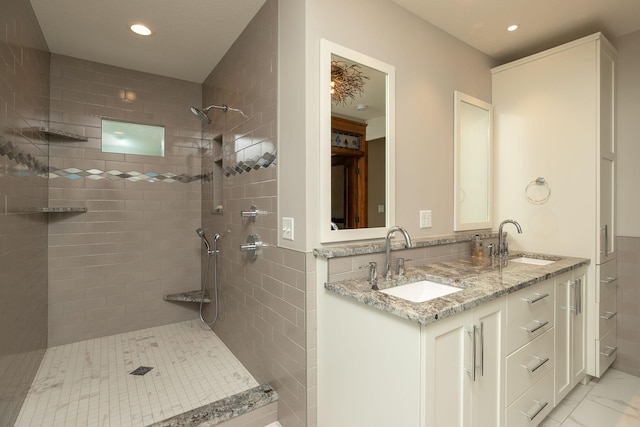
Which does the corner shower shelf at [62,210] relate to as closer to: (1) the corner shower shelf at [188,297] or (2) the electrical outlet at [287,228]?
(1) the corner shower shelf at [188,297]

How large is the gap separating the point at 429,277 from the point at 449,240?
1.73ft

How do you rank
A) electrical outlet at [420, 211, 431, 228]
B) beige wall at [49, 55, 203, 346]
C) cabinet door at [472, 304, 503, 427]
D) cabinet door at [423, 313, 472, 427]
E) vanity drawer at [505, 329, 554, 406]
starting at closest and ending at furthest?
cabinet door at [423, 313, 472, 427]
cabinet door at [472, 304, 503, 427]
vanity drawer at [505, 329, 554, 406]
electrical outlet at [420, 211, 431, 228]
beige wall at [49, 55, 203, 346]

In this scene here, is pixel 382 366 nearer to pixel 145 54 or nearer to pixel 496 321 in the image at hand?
pixel 496 321

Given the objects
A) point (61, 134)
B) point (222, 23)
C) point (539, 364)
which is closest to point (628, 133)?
point (539, 364)

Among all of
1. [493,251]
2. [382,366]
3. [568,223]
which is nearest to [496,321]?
[382,366]

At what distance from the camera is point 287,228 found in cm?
170

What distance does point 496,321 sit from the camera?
1.40 m

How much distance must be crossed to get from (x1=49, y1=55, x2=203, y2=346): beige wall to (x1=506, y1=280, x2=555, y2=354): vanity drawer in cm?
287

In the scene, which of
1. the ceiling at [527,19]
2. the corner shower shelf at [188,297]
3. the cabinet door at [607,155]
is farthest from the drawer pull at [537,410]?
the corner shower shelf at [188,297]

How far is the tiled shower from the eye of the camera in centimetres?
170

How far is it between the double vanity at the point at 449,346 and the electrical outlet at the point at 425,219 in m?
0.30

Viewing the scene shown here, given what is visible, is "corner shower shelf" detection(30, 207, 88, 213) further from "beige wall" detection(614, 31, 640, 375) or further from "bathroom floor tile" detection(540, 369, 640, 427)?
"beige wall" detection(614, 31, 640, 375)

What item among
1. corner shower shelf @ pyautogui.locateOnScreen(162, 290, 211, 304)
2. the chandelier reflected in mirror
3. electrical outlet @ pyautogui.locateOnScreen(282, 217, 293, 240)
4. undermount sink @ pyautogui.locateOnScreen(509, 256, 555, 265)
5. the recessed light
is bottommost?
corner shower shelf @ pyautogui.locateOnScreen(162, 290, 211, 304)

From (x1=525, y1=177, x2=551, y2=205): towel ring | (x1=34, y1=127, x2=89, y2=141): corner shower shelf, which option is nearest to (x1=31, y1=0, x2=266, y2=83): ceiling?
(x1=34, y1=127, x2=89, y2=141): corner shower shelf
